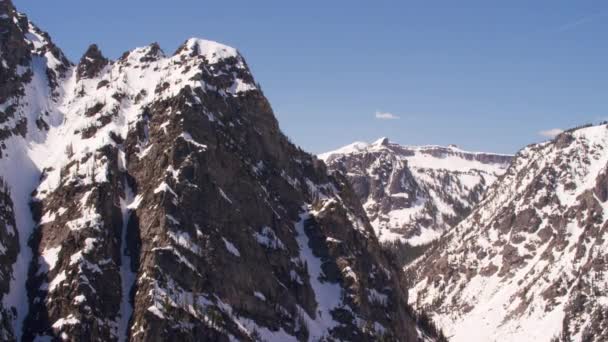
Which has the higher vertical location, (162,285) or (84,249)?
(84,249)

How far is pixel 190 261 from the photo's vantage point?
198625mm

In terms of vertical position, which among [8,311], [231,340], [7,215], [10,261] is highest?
[7,215]

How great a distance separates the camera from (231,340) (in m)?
190

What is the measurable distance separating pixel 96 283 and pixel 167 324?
76.7 feet

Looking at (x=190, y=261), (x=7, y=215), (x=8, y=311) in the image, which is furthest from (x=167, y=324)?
(x=7, y=215)

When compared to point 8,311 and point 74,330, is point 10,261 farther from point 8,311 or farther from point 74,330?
point 74,330

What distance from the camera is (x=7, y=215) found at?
199 meters

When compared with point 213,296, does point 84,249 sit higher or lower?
higher

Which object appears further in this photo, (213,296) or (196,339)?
(213,296)

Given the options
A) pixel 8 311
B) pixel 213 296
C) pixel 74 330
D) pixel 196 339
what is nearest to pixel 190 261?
pixel 213 296

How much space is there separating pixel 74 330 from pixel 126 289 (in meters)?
21.1

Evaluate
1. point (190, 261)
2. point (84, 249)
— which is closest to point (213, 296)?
point (190, 261)

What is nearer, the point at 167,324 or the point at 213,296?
the point at 167,324

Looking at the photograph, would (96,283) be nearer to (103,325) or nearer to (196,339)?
(103,325)
